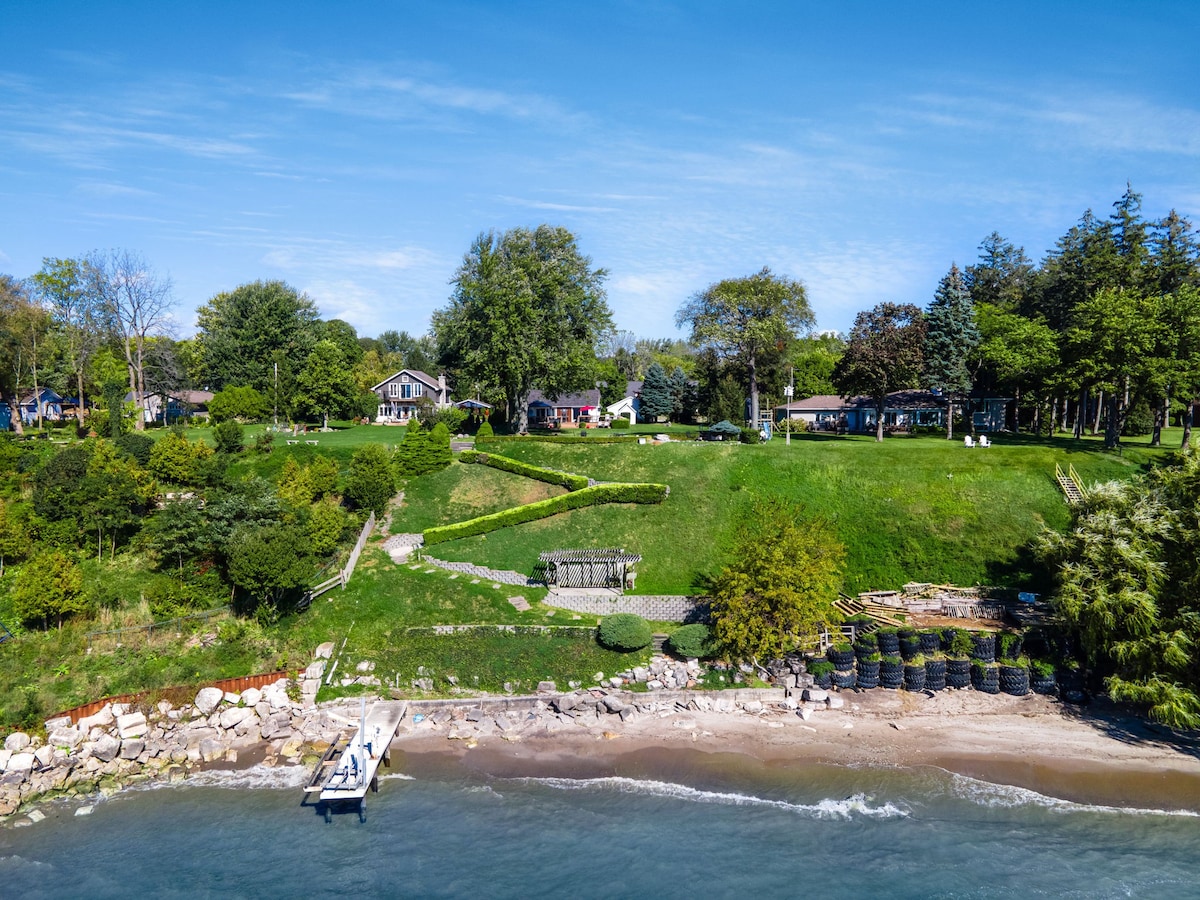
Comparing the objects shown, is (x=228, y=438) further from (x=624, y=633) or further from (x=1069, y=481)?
(x=1069, y=481)

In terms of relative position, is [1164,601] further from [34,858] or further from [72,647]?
[72,647]

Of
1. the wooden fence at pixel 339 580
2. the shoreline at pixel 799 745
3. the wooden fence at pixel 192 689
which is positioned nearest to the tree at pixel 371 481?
the wooden fence at pixel 339 580

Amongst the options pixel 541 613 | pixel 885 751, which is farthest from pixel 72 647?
pixel 885 751

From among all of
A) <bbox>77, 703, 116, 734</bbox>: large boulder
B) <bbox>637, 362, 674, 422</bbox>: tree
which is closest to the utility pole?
<bbox>637, 362, 674, 422</bbox>: tree

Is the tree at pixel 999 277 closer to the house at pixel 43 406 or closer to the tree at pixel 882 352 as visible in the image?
the tree at pixel 882 352

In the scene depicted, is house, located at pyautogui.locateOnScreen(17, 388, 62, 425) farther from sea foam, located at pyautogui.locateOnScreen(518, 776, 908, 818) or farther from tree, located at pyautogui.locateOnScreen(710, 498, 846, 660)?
tree, located at pyautogui.locateOnScreen(710, 498, 846, 660)

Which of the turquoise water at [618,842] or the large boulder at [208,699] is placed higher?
the large boulder at [208,699]
